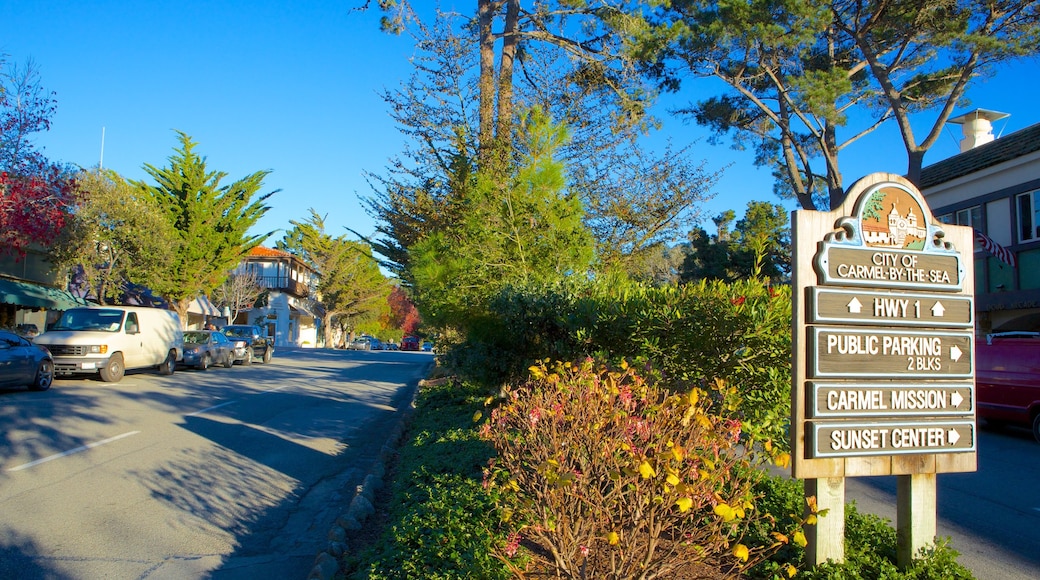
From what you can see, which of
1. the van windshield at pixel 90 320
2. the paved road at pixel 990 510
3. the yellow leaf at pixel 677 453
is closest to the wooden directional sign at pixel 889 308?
Answer: the yellow leaf at pixel 677 453

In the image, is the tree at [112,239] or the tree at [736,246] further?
the tree at [736,246]

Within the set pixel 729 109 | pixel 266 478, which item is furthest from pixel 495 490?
pixel 729 109

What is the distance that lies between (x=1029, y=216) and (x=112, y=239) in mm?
31769

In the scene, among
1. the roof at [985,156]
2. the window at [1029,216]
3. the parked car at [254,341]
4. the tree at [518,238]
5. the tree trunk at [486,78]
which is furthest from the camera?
the parked car at [254,341]

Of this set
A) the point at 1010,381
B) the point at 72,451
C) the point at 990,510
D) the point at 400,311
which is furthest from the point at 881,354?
the point at 400,311

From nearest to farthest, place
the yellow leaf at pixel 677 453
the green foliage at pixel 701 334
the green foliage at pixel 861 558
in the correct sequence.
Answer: the yellow leaf at pixel 677 453, the green foliage at pixel 861 558, the green foliage at pixel 701 334

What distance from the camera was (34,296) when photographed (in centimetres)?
2764

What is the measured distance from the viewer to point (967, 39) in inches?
655

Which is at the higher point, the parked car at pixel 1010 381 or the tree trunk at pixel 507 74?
the tree trunk at pixel 507 74

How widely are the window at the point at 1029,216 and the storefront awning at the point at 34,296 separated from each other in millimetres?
31141

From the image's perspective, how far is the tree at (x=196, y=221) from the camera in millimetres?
35438

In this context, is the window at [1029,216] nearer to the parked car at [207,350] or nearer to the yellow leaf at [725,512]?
the yellow leaf at [725,512]

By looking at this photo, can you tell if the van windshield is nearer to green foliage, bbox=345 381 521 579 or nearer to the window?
green foliage, bbox=345 381 521 579

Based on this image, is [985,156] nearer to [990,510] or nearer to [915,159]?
[915,159]
